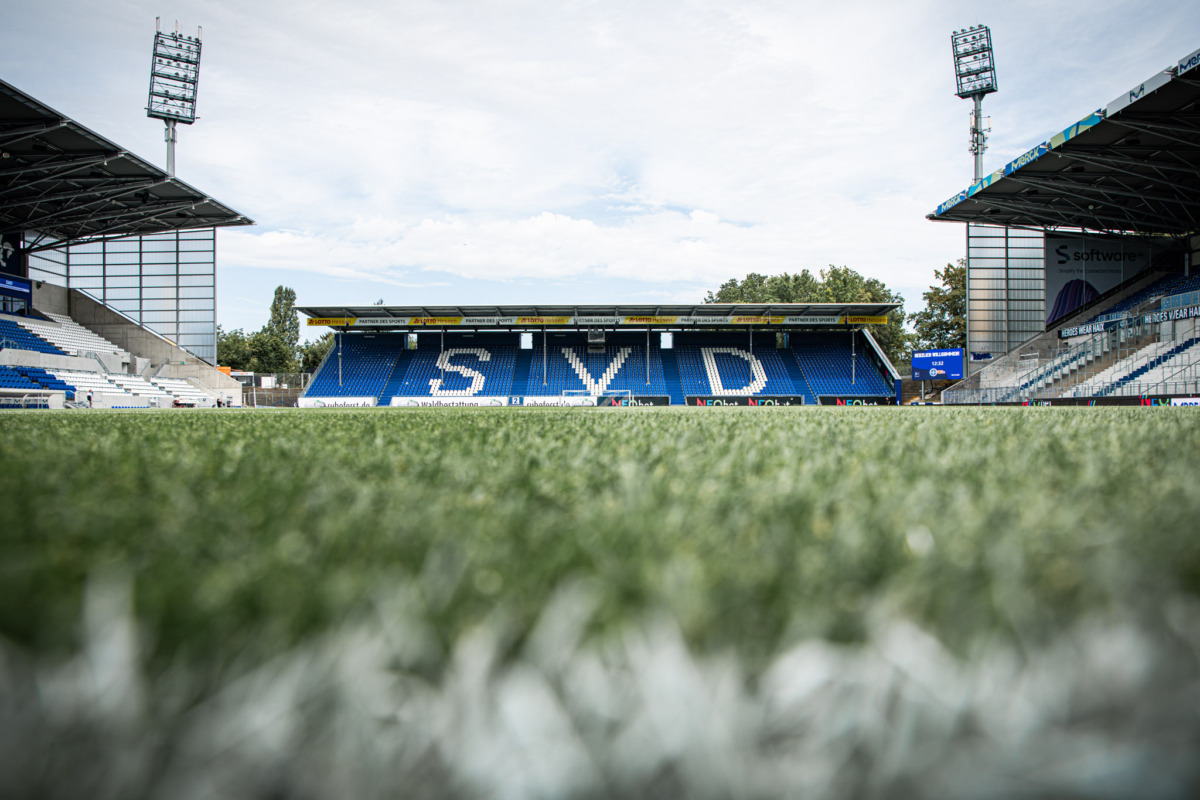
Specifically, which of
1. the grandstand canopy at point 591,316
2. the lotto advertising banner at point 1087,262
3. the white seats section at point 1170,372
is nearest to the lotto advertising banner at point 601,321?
the grandstand canopy at point 591,316

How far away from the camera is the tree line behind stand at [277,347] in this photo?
47.6m

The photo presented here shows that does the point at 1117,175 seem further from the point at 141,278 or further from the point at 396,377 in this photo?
the point at 141,278

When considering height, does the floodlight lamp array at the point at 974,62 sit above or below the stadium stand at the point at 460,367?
above

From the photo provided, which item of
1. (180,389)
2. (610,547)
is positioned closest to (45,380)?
(180,389)

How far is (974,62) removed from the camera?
25.4m

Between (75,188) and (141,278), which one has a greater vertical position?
(75,188)

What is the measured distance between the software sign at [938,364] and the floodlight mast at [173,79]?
103 ft

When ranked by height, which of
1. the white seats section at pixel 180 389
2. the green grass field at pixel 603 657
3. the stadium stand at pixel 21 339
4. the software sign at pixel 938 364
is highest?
the stadium stand at pixel 21 339

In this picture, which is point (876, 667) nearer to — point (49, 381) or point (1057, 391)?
point (1057, 391)

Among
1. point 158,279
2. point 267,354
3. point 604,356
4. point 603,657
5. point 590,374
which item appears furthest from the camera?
point 267,354

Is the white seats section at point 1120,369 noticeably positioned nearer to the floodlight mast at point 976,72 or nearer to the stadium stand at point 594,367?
the floodlight mast at point 976,72

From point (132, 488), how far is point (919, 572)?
46.2 inches

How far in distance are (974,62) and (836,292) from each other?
18047 mm

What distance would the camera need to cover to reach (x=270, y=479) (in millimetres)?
1105
